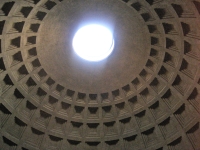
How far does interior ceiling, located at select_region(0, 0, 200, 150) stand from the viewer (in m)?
21.8

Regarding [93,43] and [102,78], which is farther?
[93,43]

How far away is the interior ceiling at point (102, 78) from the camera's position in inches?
860

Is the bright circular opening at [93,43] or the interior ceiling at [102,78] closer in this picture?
the interior ceiling at [102,78]

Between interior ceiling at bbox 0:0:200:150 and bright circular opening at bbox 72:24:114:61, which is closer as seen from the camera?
interior ceiling at bbox 0:0:200:150

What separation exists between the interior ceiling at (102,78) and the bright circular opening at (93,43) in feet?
1.86

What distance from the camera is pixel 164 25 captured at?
22.4m

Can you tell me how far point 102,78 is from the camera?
26141mm

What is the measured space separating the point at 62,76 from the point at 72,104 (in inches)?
102

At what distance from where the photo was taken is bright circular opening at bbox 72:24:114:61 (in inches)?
994

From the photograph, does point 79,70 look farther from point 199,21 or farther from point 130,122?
point 199,21

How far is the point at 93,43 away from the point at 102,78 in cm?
334

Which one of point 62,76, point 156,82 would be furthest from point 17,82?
point 156,82

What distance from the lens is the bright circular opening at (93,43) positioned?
82.8 ft

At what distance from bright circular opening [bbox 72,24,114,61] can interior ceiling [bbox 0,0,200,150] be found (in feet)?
1.86
